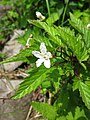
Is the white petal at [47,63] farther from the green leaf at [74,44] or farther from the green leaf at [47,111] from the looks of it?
the green leaf at [47,111]

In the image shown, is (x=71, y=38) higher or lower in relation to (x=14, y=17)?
lower

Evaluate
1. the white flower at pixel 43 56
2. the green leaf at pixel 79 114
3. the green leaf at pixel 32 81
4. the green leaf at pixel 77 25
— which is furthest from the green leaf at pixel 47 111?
the green leaf at pixel 77 25

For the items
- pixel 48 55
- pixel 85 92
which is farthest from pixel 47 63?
pixel 85 92

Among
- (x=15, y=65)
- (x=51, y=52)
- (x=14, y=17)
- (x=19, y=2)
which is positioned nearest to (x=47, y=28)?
(x=51, y=52)

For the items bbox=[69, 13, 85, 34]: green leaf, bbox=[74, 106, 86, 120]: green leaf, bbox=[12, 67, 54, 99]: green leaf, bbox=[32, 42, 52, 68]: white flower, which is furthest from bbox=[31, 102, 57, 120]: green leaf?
bbox=[69, 13, 85, 34]: green leaf

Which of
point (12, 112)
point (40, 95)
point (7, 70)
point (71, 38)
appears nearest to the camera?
point (71, 38)

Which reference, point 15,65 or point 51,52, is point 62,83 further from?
point 15,65

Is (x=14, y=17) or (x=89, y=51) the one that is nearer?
(x=89, y=51)
